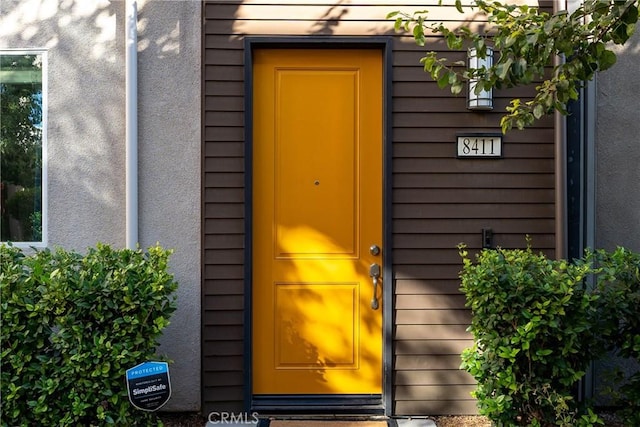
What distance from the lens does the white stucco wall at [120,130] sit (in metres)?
3.92

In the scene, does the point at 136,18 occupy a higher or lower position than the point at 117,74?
higher

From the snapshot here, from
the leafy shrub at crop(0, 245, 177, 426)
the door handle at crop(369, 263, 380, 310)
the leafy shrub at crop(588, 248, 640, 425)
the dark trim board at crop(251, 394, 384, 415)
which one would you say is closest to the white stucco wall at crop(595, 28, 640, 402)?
the leafy shrub at crop(588, 248, 640, 425)

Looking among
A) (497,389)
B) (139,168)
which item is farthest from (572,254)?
(139,168)

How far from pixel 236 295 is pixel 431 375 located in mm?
1452

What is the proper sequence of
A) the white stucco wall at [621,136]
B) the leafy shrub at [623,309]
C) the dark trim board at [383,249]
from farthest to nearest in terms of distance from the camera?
1. the white stucco wall at [621,136]
2. the dark trim board at [383,249]
3. the leafy shrub at [623,309]

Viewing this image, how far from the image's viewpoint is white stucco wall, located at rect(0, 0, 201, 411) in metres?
3.92

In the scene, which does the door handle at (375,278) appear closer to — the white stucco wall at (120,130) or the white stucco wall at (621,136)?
the white stucco wall at (120,130)

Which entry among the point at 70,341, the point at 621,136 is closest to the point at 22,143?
the point at 70,341

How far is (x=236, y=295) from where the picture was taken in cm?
390

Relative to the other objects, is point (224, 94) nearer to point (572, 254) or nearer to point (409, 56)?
point (409, 56)

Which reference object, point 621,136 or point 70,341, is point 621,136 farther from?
point 70,341

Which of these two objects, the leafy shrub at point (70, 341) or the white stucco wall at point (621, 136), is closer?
the leafy shrub at point (70, 341)

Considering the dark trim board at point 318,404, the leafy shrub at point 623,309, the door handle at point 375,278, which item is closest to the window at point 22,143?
the dark trim board at point 318,404

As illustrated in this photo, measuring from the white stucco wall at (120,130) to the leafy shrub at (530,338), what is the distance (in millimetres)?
1902
